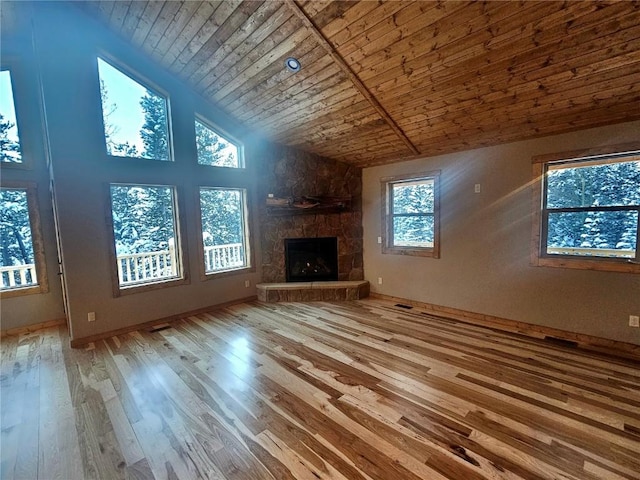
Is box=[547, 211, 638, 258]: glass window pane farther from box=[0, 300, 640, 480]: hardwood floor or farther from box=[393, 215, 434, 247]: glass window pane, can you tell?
box=[393, 215, 434, 247]: glass window pane

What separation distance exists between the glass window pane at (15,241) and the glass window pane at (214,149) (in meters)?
2.43

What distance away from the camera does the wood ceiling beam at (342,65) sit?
2.60m

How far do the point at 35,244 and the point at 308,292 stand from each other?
4.05m

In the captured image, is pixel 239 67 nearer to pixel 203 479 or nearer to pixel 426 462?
pixel 203 479

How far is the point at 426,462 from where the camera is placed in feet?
5.52

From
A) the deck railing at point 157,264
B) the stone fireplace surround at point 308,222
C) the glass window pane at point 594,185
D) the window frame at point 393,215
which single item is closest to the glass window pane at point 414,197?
the window frame at point 393,215

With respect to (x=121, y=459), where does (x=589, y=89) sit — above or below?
above

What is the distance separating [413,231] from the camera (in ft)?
15.6

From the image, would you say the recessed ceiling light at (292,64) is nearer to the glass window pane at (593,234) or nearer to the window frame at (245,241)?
the window frame at (245,241)

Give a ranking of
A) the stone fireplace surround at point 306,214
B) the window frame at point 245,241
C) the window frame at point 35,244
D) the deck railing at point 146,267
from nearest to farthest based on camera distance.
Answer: the window frame at point 35,244
the deck railing at point 146,267
the window frame at point 245,241
the stone fireplace surround at point 306,214

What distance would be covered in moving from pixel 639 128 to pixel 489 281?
2142 millimetres

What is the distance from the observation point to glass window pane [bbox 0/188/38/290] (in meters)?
3.82

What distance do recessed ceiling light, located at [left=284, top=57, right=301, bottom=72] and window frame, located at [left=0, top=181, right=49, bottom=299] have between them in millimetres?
3896

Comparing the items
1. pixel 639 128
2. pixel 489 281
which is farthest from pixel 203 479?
pixel 639 128
